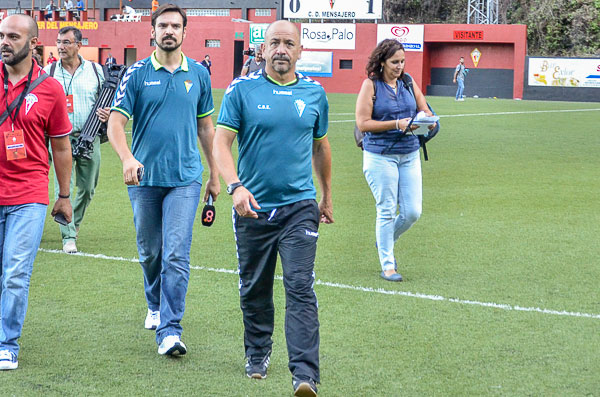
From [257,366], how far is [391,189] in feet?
9.81

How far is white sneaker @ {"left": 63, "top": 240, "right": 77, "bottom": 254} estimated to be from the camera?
9.06 m

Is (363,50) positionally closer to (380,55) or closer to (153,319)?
(380,55)

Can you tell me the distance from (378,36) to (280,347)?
48793 millimetres

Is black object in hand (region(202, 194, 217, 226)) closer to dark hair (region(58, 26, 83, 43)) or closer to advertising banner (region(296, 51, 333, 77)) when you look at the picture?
dark hair (region(58, 26, 83, 43))

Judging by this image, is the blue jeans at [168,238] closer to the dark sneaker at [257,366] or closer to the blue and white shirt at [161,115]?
the blue and white shirt at [161,115]

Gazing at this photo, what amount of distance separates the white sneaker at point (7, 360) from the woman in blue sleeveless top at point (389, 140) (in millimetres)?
3605

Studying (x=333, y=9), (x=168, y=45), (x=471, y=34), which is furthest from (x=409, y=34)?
(x=168, y=45)

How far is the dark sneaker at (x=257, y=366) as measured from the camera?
17.5 feet

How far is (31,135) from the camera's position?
5363 millimetres

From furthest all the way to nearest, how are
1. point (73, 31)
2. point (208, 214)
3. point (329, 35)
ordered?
point (329, 35), point (73, 31), point (208, 214)

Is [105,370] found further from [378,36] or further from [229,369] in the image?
[378,36]

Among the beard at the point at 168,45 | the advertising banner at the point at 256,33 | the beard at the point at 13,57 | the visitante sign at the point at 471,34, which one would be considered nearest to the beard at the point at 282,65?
the beard at the point at 168,45

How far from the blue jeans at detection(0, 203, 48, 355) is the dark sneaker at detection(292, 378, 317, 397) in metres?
1.73

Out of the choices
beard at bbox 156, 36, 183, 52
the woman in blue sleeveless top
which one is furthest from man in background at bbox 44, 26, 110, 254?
beard at bbox 156, 36, 183, 52
